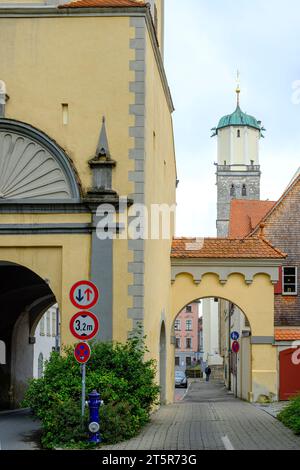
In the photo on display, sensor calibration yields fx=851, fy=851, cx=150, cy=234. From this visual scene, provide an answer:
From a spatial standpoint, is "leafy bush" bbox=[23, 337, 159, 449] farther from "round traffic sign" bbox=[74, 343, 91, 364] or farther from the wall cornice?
the wall cornice

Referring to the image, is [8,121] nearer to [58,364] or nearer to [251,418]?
[58,364]

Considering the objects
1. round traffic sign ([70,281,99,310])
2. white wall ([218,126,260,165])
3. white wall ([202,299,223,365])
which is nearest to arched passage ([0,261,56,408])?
Answer: round traffic sign ([70,281,99,310])

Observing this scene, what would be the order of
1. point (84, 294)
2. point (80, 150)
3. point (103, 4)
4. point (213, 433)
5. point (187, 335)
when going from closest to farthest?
point (84, 294)
point (213, 433)
point (80, 150)
point (103, 4)
point (187, 335)

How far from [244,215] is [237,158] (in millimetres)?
52767

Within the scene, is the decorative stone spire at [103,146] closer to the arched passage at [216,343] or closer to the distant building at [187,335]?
the arched passage at [216,343]

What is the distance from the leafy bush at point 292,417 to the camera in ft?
53.3

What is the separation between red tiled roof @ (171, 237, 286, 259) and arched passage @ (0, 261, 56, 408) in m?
4.84

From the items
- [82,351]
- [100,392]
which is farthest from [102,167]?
[82,351]

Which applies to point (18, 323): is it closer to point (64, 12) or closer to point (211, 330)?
point (64, 12)

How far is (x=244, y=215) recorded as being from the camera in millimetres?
67062

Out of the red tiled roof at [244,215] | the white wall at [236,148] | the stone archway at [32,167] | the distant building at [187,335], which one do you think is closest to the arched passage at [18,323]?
the stone archway at [32,167]

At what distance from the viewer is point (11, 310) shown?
95.5ft

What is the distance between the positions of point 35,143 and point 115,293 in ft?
13.4

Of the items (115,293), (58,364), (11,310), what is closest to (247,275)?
(11,310)
